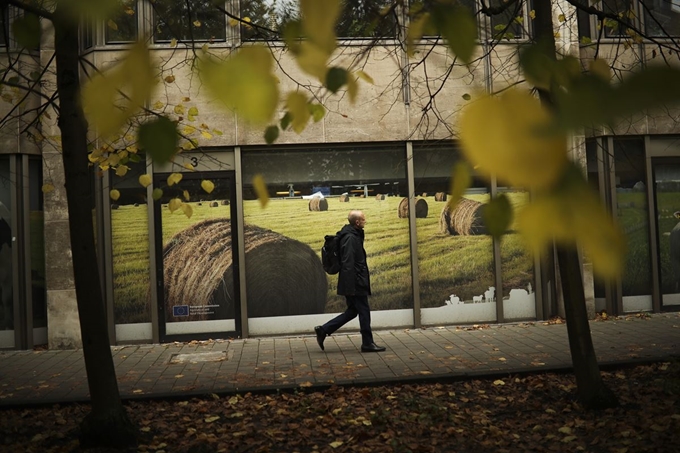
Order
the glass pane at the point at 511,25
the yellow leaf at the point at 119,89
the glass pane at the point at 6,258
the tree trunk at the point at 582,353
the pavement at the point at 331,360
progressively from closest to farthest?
the yellow leaf at the point at 119,89 < the glass pane at the point at 511,25 < the tree trunk at the point at 582,353 < the pavement at the point at 331,360 < the glass pane at the point at 6,258

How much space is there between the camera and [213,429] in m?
6.16

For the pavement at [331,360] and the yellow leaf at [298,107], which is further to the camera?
the pavement at [331,360]

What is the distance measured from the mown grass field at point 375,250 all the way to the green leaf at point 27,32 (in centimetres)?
892

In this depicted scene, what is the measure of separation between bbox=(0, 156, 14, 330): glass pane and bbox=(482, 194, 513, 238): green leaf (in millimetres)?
11142

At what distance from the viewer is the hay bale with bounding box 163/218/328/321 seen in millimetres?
11141

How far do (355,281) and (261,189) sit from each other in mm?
7918

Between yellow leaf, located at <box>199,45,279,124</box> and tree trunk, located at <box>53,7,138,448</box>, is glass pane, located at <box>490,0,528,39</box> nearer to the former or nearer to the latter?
yellow leaf, located at <box>199,45,279,124</box>

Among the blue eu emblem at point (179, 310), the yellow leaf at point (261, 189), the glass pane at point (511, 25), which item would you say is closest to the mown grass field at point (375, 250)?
the blue eu emblem at point (179, 310)

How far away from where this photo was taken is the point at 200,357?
9672 millimetres

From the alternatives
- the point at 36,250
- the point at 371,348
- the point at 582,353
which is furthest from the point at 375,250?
the point at 582,353

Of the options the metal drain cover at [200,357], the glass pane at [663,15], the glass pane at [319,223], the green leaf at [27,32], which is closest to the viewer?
the green leaf at [27,32]

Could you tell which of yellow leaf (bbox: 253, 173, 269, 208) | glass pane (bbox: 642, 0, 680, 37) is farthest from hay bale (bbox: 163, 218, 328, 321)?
yellow leaf (bbox: 253, 173, 269, 208)

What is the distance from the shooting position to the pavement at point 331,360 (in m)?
7.70

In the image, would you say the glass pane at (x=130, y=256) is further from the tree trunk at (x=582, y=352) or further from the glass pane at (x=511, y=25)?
the tree trunk at (x=582, y=352)
